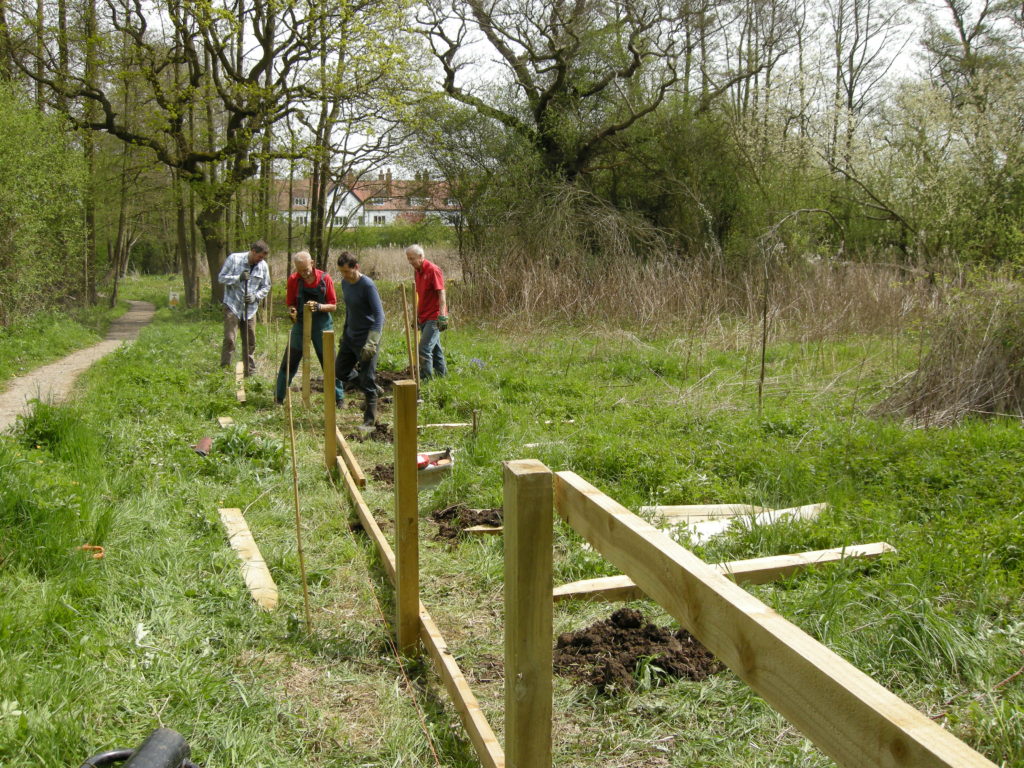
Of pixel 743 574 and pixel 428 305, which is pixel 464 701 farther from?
pixel 428 305

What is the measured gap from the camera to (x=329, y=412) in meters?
7.09

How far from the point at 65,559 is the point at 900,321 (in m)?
12.3

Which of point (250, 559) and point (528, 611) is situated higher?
point (528, 611)

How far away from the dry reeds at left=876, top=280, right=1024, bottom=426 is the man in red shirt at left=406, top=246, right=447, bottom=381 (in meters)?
5.28

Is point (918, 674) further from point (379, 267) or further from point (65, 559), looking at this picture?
point (379, 267)

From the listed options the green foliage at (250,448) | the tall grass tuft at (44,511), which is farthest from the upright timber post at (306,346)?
the tall grass tuft at (44,511)

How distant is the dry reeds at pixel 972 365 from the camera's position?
7.74 metres

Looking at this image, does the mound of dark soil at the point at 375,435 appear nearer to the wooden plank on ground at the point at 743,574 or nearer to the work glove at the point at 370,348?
the work glove at the point at 370,348

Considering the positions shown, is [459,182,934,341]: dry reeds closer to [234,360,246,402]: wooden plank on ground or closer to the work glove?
the work glove

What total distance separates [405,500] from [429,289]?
700 centimetres

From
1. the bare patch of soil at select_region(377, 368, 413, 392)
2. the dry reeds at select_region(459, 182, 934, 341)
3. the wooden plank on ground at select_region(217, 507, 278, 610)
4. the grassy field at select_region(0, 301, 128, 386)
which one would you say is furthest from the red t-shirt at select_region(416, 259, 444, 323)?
the grassy field at select_region(0, 301, 128, 386)

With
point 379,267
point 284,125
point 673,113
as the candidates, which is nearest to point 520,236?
point 673,113

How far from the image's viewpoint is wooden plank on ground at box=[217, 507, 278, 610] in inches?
170

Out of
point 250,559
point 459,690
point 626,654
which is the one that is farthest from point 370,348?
point 459,690
